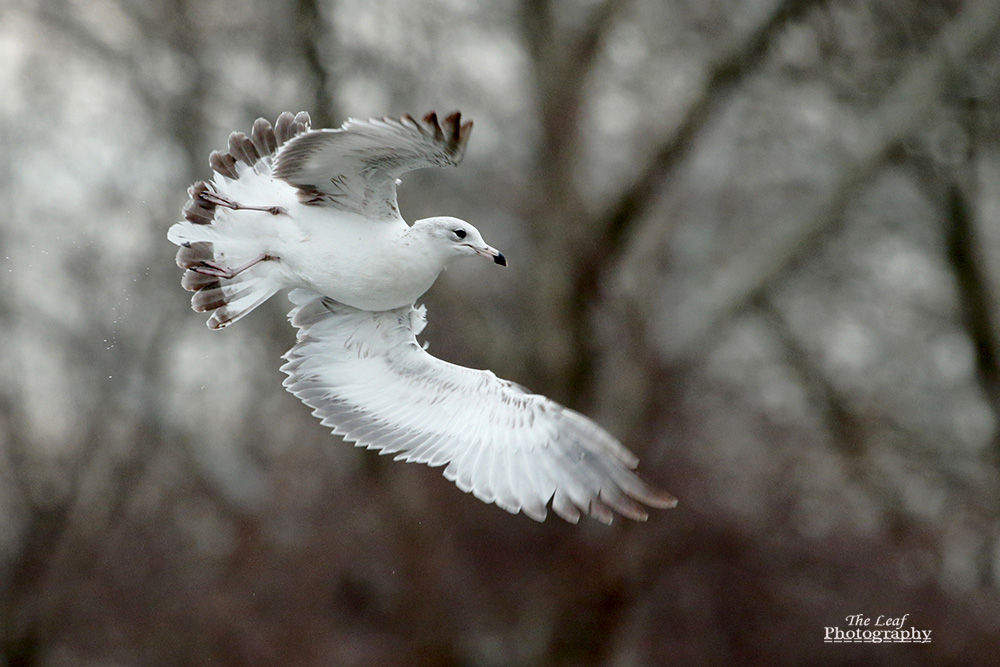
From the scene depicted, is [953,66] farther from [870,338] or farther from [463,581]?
[463,581]

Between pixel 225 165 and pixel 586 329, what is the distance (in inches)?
285

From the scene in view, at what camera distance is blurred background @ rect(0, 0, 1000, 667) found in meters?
11.0

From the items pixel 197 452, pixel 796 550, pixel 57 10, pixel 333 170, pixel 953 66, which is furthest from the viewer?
pixel 197 452

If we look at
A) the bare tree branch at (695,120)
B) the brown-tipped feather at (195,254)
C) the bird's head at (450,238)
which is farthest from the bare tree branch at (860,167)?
the brown-tipped feather at (195,254)

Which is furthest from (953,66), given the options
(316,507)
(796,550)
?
(316,507)

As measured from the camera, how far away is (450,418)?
17.9ft

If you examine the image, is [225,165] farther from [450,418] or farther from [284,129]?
[450,418]

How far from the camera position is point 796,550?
11.0 m

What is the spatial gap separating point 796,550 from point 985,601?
169 centimetres

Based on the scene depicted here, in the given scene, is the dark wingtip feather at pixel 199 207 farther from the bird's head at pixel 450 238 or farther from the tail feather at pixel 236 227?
the bird's head at pixel 450 238

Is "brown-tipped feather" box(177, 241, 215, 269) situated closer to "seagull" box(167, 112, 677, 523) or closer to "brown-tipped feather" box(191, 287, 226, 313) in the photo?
"seagull" box(167, 112, 677, 523)

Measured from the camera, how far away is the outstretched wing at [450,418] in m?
5.04

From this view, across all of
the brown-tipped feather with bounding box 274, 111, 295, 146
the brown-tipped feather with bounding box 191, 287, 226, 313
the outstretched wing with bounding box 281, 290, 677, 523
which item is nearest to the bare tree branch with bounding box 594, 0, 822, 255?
the outstretched wing with bounding box 281, 290, 677, 523

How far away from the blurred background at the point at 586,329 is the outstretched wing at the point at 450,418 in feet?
17.3
